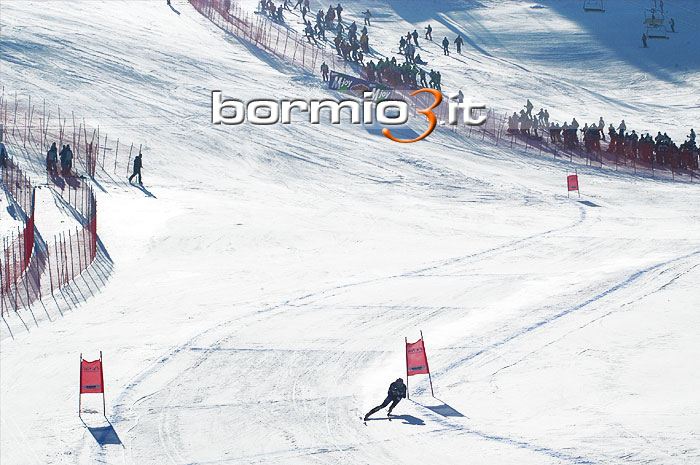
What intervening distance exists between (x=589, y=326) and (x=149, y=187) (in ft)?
51.8

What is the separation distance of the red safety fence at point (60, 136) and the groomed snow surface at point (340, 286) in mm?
855

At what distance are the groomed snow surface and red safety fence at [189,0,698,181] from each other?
1071 millimetres

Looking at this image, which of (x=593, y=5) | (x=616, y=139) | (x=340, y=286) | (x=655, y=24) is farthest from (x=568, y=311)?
(x=593, y=5)

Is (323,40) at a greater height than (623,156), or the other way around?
(323,40)

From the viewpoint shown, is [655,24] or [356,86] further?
[655,24]

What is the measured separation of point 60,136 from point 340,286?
14.8 meters

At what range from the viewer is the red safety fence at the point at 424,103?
3650cm

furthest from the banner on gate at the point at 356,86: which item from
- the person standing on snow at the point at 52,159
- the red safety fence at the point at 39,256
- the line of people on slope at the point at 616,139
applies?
A: the red safety fence at the point at 39,256

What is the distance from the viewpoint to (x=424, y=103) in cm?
4062

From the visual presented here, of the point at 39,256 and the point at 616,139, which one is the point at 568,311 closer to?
the point at 39,256

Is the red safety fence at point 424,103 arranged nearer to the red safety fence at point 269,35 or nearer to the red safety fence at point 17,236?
the red safety fence at point 269,35

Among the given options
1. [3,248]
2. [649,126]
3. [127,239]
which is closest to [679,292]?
[127,239]

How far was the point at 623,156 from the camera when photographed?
3716 centimetres

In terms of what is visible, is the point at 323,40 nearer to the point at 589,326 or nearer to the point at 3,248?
the point at 3,248
